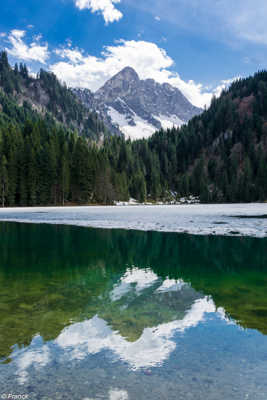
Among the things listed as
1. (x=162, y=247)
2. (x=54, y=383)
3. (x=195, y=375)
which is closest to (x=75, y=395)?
(x=54, y=383)

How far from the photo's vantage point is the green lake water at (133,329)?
514cm

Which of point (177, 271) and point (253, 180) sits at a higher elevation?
point (253, 180)

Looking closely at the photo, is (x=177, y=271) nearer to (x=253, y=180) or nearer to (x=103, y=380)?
(x=103, y=380)

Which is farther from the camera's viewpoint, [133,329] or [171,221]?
[171,221]

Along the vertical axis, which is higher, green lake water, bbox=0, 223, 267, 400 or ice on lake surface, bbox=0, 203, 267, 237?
ice on lake surface, bbox=0, 203, 267, 237

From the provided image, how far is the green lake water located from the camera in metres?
5.14

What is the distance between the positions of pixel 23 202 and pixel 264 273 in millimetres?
89560

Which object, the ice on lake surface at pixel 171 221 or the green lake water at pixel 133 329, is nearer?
the green lake water at pixel 133 329

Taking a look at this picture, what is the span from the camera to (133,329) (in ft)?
25.2

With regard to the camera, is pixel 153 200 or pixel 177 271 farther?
pixel 153 200

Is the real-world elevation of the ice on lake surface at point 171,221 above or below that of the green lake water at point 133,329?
above

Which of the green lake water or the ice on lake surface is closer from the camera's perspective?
the green lake water

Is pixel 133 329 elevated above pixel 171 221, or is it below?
below

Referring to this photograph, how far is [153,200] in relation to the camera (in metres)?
167
